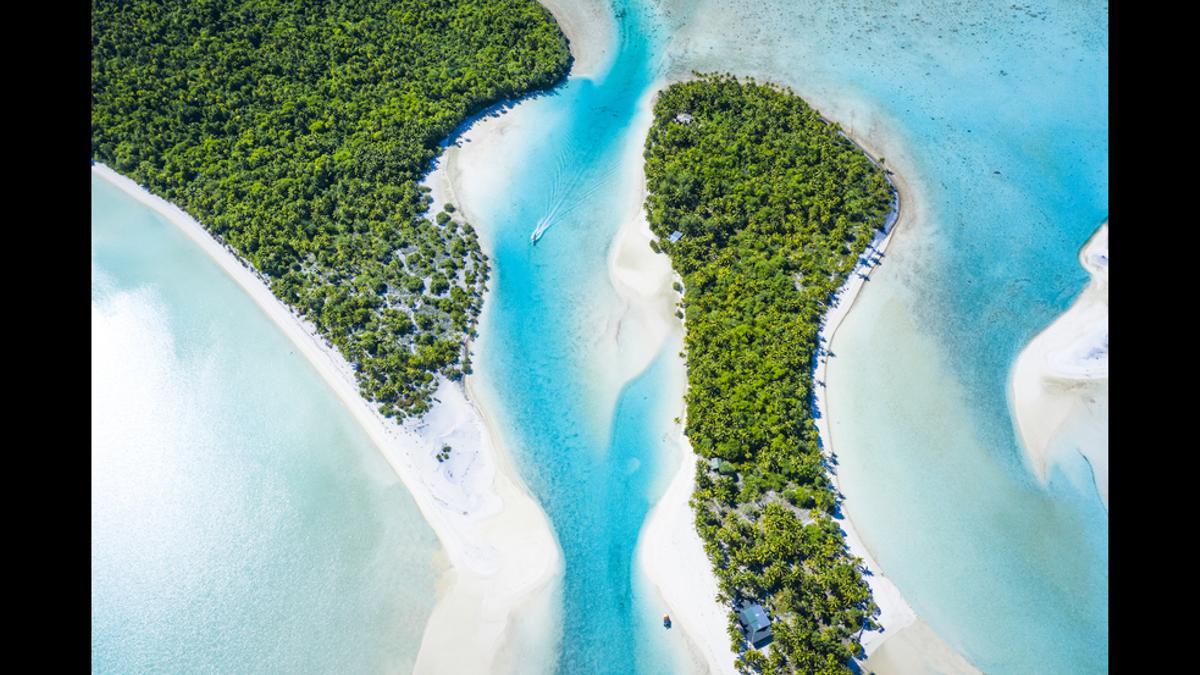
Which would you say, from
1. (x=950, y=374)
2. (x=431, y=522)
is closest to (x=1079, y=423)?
(x=950, y=374)

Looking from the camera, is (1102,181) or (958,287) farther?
(1102,181)

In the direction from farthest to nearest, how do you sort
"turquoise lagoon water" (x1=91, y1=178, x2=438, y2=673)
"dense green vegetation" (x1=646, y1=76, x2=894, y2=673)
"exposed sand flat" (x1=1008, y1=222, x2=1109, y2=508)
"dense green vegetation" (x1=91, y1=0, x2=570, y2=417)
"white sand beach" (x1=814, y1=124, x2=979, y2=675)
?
1. "dense green vegetation" (x1=91, y1=0, x2=570, y2=417)
2. "exposed sand flat" (x1=1008, y1=222, x2=1109, y2=508)
3. "turquoise lagoon water" (x1=91, y1=178, x2=438, y2=673)
4. "dense green vegetation" (x1=646, y1=76, x2=894, y2=673)
5. "white sand beach" (x1=814, y1=124, x2=979, y2=675)

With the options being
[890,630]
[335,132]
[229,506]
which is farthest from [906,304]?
[229,506]

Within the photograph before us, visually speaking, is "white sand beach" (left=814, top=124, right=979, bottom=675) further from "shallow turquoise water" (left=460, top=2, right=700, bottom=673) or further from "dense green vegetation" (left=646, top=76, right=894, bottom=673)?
"shallow turquoise water" (left=460, top=2, right=700, bottom=673)

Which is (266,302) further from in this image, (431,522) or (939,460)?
(939,460)

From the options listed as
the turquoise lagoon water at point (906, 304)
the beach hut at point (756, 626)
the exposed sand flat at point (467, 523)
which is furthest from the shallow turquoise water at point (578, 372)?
the beach hut at point (756, 626)

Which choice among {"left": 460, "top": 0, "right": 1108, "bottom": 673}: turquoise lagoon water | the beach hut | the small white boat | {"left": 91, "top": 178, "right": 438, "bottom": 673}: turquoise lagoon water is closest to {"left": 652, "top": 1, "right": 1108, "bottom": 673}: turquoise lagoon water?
{"left": 460, "top": 0, "right": 1108, "bottom": 673}: turquoise lagoon water

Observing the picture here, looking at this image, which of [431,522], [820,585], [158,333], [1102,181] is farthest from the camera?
[1102,181]
